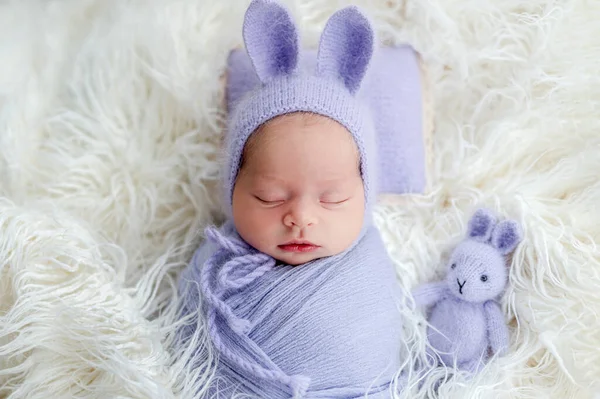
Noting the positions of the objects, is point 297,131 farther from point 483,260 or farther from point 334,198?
point 483,260

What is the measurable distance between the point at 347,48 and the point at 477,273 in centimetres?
45

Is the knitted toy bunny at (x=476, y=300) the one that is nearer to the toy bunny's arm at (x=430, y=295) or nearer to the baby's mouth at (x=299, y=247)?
the toy bunny's arm at (x=430, y=295)

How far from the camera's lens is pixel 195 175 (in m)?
1.27

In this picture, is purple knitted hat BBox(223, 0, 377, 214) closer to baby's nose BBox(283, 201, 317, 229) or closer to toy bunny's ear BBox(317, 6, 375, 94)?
toy bunny's ear BBox(317, 6, 375, 94)

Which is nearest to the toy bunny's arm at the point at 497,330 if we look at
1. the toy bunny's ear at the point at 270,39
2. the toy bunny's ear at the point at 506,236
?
the toy bunny's ear at the point at 506,236

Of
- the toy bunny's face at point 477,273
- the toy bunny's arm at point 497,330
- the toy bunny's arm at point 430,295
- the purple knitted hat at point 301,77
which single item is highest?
the purple knitted hat at point 301,77

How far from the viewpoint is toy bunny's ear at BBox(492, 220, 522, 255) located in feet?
3.59

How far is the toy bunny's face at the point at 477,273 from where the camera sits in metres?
1.08

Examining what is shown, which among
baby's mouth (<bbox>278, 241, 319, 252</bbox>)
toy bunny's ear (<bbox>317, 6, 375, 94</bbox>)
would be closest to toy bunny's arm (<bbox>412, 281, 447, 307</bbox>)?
baby's mouth (<bbox>278, 241, 319, 252</bbox>)

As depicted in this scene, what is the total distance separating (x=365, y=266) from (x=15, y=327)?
1.91 ft

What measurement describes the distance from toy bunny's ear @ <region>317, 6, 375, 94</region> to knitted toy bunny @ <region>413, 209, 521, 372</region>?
13.4 inches

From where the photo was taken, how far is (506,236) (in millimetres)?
1103

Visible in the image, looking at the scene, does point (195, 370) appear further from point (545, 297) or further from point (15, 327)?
point (545, 297)

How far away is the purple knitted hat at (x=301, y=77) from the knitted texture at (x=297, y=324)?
14 centimetres
